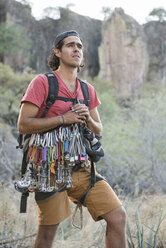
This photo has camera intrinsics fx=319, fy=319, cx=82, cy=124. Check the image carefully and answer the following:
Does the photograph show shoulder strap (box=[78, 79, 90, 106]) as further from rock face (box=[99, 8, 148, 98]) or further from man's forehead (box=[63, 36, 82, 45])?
rock face (box=[99, 8, 148, 98])

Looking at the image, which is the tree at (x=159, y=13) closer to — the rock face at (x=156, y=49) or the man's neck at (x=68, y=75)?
the rock face at (x=156, y=49)

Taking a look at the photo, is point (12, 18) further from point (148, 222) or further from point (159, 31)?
point (148, 222)

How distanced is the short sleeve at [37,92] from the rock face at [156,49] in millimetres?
36756

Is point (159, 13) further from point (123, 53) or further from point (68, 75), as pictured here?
point (68, 75)

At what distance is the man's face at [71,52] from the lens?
2.78 m

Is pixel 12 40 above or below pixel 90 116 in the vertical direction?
above

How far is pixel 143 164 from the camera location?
9.07 m

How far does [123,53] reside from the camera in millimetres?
38156

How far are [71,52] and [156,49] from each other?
3891 centimetres

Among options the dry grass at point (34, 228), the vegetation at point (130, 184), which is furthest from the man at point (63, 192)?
the dry grass at point (34, 228)

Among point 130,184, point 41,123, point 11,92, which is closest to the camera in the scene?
point 41,123

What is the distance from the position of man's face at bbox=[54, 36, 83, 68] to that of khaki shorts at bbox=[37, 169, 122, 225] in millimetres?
942

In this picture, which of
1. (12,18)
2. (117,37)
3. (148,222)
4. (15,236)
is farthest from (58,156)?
(117,37)

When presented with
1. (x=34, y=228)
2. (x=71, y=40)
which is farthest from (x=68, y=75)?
(x=34, y=228)
